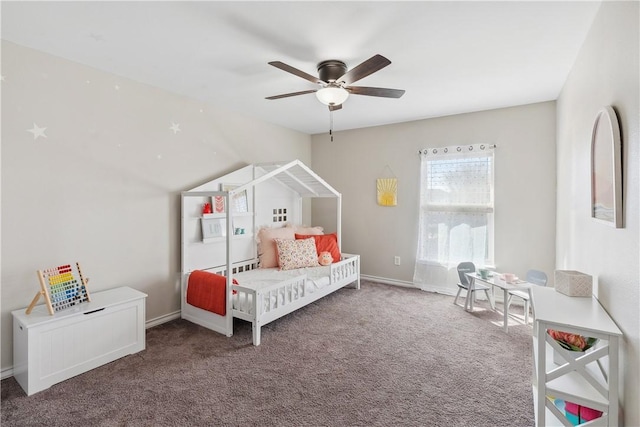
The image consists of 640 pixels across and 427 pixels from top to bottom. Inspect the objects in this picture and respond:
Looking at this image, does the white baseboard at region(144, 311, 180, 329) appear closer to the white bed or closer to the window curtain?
the white bed

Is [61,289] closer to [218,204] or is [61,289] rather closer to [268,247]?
[218,204]

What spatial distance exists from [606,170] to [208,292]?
307cm

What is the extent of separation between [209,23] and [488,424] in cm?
295

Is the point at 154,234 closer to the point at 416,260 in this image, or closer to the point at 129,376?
the point at 129,376

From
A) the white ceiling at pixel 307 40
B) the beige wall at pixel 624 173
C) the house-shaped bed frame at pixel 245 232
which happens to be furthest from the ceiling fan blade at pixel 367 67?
the house-shaped bed frame at pixel 245 232

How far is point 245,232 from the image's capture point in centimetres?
403

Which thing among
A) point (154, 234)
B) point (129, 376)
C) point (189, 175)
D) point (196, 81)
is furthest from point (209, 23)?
point (129, 376)

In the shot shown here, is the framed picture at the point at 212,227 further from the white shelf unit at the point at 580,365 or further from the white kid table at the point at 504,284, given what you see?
the white shelf unit at the point at 580,365

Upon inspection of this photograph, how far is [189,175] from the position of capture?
344 centimetres

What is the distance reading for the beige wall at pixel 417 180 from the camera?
360 centimetres

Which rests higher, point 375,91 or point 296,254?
point 375,91

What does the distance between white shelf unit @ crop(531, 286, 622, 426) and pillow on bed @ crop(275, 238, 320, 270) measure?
2.65 meters

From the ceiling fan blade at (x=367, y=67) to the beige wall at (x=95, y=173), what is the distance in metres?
1.99

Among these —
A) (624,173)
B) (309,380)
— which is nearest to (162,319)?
(309,380)
